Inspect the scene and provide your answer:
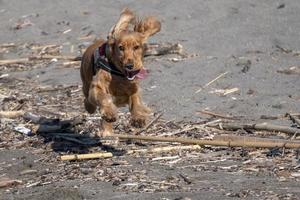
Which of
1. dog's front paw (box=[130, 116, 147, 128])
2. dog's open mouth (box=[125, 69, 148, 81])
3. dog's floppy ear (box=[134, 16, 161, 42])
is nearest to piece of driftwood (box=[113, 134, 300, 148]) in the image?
dog's front paw (box=[130, 116, 147, 128])

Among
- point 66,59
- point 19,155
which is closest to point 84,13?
point 66,59

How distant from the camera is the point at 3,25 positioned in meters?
20.4

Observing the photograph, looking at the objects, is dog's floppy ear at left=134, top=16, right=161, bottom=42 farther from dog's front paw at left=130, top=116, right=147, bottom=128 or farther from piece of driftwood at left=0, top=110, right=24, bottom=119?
piece of driftwood at left=0, top=110, right=24, bottom=119

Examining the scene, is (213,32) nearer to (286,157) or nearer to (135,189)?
(286,157)

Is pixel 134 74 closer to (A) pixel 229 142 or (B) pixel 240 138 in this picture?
(A) pixel 229 142

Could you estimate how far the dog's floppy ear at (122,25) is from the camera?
9.10 m

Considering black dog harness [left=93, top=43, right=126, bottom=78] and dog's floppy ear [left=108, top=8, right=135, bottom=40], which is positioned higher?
dog's floppy ear [left=108, top=8, right=135, bottom=40]

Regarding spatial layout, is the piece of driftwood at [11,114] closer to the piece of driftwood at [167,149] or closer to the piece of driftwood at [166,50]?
the piece of driftwood at [167,149]

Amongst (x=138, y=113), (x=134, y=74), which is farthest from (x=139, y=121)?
(x=134, y=74)

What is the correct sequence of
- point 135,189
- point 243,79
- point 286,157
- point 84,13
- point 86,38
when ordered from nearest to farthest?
1. point 135,189
2. point 286,157
3. point 243,79
4. point 86,38
5. point 84,13

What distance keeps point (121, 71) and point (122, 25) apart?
24.4 inches

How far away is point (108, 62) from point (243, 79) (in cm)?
414

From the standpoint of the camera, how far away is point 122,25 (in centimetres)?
930

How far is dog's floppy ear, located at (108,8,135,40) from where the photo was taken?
9.10 m
